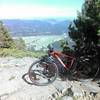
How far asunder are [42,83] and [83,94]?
1.38 metres

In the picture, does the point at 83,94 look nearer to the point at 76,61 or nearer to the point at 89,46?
the point at 76,61

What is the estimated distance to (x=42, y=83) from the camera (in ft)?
29.2

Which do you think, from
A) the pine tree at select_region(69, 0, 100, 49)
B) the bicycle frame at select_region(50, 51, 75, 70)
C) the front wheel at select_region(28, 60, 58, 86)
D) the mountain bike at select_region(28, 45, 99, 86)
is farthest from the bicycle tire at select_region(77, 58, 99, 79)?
the front wheel at select_region(28, 60, 58, 86)

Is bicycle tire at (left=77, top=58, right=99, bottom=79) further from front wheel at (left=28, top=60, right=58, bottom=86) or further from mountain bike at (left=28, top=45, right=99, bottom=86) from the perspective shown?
front wheel at (left=28, top=60, right=58, bottom=86)

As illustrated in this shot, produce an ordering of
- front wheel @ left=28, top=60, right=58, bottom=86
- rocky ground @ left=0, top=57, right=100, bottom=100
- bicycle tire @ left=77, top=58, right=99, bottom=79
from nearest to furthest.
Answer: rocky ground @ left=0, top=57, right=100, bottom=100, front wheel @ left=28, top=60, right=58, bottom=86, bicycle tire @ left=77, top=58, right=99, bottom=79

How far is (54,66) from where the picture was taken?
8.92 m

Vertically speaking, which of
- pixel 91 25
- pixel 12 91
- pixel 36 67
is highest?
pixel 91 25

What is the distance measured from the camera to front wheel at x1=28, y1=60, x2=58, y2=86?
8891 mm

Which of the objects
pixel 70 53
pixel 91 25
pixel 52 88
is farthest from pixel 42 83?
pixel 91 25

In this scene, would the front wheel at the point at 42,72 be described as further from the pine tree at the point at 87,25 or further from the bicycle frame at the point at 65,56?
the pine tree at the point at 87,25

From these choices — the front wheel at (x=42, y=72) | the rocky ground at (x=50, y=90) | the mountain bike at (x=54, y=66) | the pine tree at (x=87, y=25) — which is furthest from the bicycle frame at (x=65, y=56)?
the pine tree at (x=87, y=25)

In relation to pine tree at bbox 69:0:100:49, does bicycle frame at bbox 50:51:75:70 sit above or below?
below

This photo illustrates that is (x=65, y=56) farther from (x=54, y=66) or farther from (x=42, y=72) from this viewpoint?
(x=42, y=72)

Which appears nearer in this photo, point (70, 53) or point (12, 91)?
point (12, 91)
